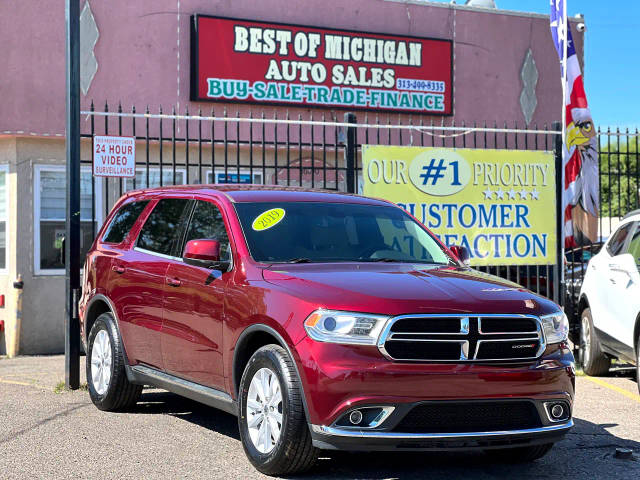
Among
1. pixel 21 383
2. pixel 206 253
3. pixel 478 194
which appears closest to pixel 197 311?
pixel 206 253

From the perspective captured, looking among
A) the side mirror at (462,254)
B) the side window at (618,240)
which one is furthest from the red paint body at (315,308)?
the side window at (618,240)

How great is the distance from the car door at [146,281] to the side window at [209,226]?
0.22 m

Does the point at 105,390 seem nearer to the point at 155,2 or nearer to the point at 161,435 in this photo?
the point at 161,435

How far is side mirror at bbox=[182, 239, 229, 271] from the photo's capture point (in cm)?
632

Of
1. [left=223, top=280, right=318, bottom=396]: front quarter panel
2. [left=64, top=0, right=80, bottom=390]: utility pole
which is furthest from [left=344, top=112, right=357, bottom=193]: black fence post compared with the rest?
[left=223, top=280, right=318, bottom=396]: front quarter panel

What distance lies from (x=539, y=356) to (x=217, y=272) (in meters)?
2.18

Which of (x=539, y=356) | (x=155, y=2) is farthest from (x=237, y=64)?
(x=539, y=356)

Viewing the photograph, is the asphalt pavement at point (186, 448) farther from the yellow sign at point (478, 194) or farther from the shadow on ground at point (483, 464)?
the yellow sign at point (478, 194)

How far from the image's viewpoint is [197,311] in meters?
6.60

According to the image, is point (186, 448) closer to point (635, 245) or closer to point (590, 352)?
point (635, 245)

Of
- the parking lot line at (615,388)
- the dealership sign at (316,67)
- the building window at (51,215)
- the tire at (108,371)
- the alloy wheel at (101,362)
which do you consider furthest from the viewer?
the dealership sign at (316,67)

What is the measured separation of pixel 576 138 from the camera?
40.5ft

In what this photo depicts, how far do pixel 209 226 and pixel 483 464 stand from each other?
2.52 m

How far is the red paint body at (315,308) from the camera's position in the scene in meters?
5.24
